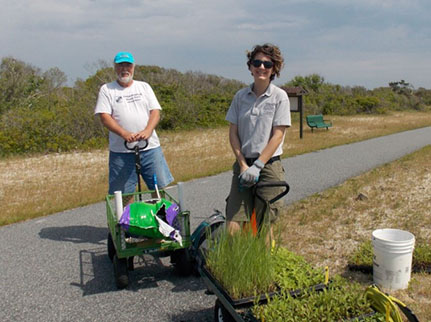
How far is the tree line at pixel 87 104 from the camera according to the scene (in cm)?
1570

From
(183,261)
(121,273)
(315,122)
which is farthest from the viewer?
(315,122)

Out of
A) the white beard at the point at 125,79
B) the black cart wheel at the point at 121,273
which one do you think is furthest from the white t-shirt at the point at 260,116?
the white beard at the point at 125,79

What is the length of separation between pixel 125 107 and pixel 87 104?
14.7 metres

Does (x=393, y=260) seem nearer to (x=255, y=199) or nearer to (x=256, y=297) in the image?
(x=255, y=199)

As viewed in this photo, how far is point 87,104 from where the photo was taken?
1833 centimetres

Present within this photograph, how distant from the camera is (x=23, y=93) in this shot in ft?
66.4

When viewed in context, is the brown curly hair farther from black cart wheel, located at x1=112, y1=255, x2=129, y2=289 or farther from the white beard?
black cart wheel, located at x1=112, y1=255, x2=129, y2=289

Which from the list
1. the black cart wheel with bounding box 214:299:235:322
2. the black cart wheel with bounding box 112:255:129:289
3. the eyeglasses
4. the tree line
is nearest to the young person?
the eyeglasses

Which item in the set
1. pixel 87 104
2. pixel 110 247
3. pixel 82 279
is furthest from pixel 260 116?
pixel 87 104

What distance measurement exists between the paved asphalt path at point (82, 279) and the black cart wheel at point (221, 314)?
29cm

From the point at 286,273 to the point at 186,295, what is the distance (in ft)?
3.77

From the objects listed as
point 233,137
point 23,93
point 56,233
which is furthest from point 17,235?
point 23,93

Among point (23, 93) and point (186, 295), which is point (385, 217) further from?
point (23, 93)

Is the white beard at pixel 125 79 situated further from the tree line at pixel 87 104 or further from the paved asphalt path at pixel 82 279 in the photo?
the tree line at pixel 87 104
